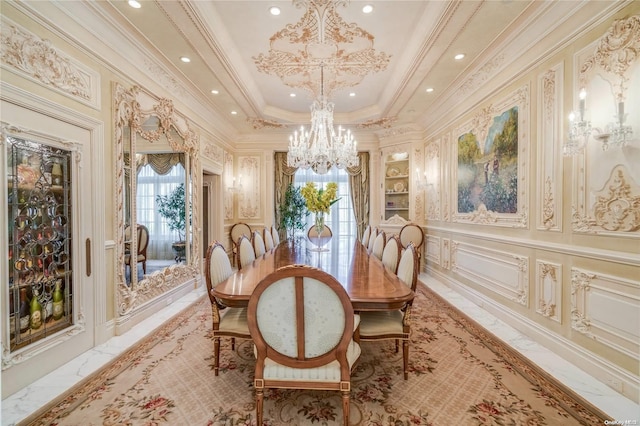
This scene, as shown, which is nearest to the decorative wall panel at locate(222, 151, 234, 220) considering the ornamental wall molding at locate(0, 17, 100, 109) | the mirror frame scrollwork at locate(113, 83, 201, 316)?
the mirror frame scrollwork at locate(113, 83, 201, 316)

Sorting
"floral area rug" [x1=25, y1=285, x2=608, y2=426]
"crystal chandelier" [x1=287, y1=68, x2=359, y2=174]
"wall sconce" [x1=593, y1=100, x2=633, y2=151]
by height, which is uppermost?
"crystal chandelier" [x1=287, y1=68, x2=359, y2=174]

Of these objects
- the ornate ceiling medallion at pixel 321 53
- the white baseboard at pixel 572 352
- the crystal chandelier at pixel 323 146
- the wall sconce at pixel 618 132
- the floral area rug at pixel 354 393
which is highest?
the ornate ceiling medallion at pixel 321 53

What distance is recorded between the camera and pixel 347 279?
2.03 m

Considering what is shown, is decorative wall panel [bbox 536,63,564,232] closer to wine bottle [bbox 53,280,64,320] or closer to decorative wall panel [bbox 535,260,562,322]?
decorative wall panel [bbox 535,260,562,322]

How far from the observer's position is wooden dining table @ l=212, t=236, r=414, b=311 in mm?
1626

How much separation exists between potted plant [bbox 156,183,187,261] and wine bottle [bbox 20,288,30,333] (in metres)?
1.69

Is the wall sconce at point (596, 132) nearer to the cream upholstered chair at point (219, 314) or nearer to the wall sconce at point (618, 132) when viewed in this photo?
the wall sconce at point (618, 132)

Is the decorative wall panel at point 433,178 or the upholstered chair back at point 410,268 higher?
the decorative wall panel at point 433,178

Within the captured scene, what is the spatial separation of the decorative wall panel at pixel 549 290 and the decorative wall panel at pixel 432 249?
2.18 meters

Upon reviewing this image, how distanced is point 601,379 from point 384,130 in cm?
495

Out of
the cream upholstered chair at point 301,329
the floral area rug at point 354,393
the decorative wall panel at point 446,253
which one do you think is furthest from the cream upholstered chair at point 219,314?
the decorative wall panel at point 446,253

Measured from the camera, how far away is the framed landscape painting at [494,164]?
2844 mm

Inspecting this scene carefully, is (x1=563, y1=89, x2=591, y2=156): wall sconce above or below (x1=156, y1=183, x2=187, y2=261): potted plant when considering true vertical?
above

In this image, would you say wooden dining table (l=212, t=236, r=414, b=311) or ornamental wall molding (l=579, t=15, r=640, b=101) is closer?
wooden dining table (l=212, t=236, r=414, b=311)
